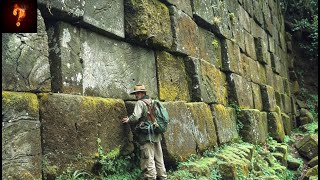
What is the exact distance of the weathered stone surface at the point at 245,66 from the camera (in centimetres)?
1095

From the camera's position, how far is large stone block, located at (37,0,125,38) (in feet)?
15.2

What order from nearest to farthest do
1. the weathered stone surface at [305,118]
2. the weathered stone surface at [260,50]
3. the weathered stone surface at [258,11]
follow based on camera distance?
the weathered stone surface at [260,50]
the weathered stone surface at [258,11]
the weathered stone surface at [305,118]

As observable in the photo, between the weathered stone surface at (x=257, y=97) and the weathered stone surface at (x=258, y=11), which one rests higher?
the weathered stone surface at (x=258, y=11)

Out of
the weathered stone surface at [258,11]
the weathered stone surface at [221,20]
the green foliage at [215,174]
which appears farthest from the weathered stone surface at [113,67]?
the weathered stone surface at [258,11]

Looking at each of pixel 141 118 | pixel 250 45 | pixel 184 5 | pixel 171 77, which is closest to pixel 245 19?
pixel 250 45

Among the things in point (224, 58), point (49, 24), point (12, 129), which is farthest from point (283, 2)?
point (12, 129)

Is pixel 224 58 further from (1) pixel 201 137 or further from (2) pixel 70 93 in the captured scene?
(2) pixel 70 93

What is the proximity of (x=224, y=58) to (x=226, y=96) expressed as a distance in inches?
37.2

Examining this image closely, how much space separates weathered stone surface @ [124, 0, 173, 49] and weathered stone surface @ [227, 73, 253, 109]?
345 centimetres

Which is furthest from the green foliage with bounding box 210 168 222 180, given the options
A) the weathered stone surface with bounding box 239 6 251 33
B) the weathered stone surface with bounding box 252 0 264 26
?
the weathered stone surface with bounding box 252 0 264 26

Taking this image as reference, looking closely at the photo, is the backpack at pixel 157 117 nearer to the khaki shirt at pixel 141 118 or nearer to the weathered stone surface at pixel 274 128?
the khaki shirt at pixel 141 118

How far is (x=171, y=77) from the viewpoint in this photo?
7.08m

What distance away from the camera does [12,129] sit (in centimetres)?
374

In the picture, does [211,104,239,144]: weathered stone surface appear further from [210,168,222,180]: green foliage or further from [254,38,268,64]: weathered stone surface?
[254,38,268,64]: weathered stone surface
